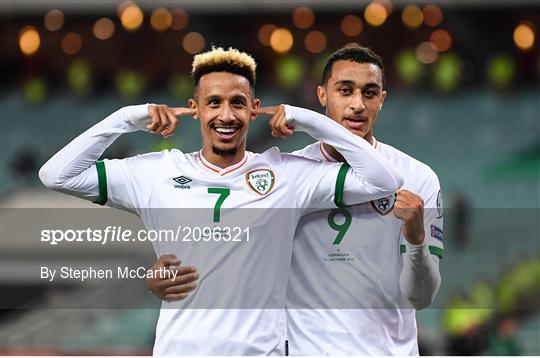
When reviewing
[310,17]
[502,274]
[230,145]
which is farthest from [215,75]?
[310,17]

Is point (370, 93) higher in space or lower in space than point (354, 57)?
lower

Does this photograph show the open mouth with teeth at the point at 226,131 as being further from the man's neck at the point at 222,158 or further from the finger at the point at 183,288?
the finger at the point at 183,288

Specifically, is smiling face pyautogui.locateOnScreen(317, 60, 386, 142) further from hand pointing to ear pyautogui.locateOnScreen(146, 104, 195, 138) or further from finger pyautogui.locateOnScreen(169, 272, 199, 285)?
finger pyautogui.locateOnScreen(169, 272, 199, 285)

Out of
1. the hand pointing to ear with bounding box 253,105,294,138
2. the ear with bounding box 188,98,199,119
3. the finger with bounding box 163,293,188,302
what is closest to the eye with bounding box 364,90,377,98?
the hand pointing to ear with bounding box 253,105,294,138

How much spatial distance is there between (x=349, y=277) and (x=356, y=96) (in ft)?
3.02

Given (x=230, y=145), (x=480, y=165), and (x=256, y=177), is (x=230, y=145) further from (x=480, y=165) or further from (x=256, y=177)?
(x=480, y=165)

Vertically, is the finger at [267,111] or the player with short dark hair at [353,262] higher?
the finger at [267,111]

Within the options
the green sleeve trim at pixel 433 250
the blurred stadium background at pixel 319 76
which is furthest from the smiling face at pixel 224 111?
the blurred stadium background at pixel 319 76

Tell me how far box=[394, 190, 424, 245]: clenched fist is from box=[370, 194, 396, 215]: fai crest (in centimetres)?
24

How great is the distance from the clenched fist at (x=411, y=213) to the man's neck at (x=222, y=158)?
0.81 meters

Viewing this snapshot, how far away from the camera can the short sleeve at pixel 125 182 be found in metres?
4.85

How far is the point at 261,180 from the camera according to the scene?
15.9 ft

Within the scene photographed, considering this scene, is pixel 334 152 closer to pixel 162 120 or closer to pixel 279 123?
A: pixel 279 123

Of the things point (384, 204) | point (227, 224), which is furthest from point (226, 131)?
point (384, 204)
